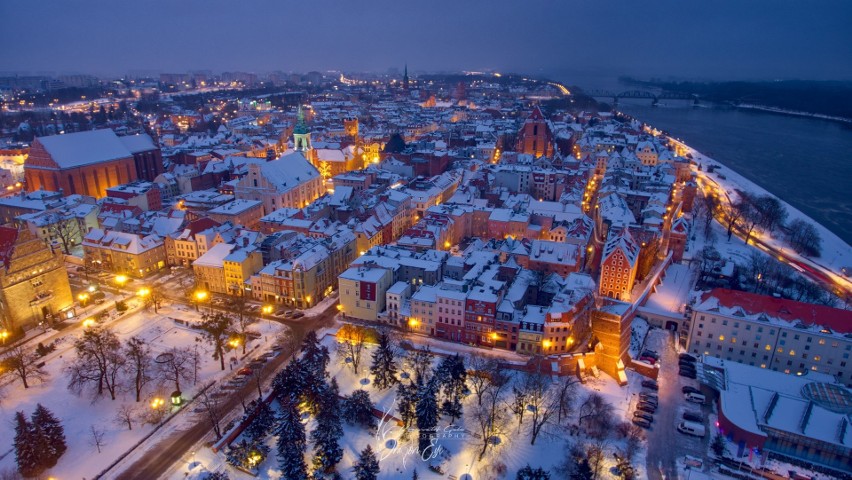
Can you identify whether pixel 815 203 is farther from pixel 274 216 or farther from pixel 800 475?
pixel 274 216

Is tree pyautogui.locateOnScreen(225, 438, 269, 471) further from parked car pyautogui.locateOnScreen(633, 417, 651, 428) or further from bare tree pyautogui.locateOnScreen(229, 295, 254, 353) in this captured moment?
parked car pyautogui.locateOnScreen(633, 417, 651, 428)

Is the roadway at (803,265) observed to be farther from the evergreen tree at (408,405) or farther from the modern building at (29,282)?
the modern building at (29,282)

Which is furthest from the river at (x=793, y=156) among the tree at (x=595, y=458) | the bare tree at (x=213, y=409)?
the bare tree at (x=213, y=409)

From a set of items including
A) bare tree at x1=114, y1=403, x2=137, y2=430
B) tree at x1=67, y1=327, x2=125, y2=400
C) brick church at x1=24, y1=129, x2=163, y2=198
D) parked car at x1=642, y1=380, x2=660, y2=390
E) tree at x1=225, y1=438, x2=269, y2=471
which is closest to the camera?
tree at x1=225, y1=438, x2=269, y2=471

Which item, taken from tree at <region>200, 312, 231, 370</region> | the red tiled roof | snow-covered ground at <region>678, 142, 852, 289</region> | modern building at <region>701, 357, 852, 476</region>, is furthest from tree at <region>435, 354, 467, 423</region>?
snow-covered ground at <region>678, 142, 852, 289</region>

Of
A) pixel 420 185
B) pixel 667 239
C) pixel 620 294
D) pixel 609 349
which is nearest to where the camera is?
pixel 609 349

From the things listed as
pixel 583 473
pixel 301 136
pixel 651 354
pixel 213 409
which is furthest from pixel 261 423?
pixel 301 136

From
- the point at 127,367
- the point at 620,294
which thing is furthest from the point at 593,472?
the point at 127,367
